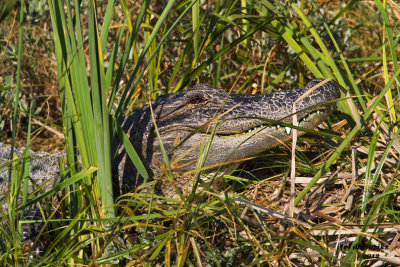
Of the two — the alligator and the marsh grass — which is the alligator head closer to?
the alligator

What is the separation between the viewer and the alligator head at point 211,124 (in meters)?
2.80

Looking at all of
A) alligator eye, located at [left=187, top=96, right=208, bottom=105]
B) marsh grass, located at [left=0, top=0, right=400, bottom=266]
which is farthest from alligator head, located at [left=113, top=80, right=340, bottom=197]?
marsh grass, located at [left=0, top=0, right=400, bottom=266]

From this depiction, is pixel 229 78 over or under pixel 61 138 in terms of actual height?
over

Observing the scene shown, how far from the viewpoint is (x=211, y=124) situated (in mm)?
2891

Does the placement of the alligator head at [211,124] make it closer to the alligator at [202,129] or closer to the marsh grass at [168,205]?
the alligator at [202,129]

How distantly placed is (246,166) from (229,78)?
164 centimetres

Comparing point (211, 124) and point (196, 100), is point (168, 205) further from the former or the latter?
point (196, 100)

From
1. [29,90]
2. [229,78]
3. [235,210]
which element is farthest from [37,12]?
[235,210]

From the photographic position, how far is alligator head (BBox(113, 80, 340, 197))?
2805mm

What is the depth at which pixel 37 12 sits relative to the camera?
15.1 ft

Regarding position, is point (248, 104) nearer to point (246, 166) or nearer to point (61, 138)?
point (246, 166)

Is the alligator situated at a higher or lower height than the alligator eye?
lower

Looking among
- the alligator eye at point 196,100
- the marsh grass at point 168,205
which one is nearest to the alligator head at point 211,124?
the alligator eye at point 196,100

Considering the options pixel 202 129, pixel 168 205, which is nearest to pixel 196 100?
pixel 202 129
